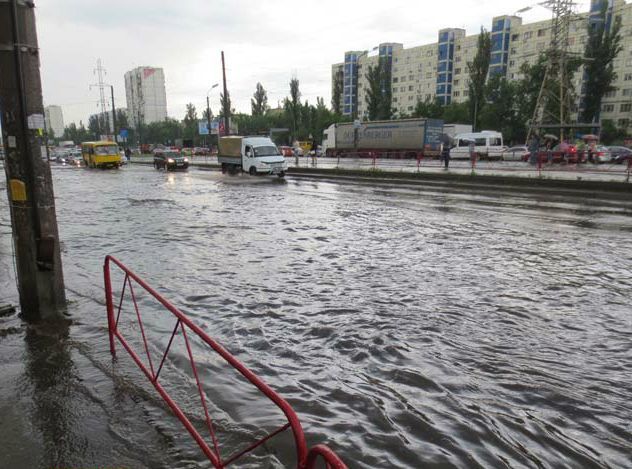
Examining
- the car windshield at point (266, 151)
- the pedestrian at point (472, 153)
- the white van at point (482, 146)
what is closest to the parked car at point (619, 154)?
the white van at point (482, 146)

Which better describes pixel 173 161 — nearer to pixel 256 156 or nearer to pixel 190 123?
pixel 256 156

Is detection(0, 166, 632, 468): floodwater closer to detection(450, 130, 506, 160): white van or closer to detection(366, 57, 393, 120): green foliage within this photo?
detection(450, 130, 506, 160): white van

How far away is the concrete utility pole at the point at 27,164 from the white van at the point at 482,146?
40542 millimetres

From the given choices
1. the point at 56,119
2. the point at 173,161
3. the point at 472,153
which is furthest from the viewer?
the point at 56,119

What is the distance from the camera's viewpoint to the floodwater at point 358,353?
3.39 metres

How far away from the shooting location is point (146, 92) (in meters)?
110

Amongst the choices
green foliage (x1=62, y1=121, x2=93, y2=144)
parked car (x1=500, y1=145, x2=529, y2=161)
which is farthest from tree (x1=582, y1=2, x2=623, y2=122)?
green foliage (x1=62, y1=121, x2=93, y2=144)

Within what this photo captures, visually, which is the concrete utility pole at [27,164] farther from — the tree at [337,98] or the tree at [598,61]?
the tree at [337,98]

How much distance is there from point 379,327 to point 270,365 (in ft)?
4.80

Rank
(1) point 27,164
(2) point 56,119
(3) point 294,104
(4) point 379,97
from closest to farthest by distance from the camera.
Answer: (1) point 27,164
(4) point 379,97
(3) point 294,104
(2) point 56,119

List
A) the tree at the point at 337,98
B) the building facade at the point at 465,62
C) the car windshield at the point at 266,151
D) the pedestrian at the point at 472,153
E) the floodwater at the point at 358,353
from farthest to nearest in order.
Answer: the tree at the point at 337,98, the building facade at the point at 465,62, the car windshield at the point at 266,151, the pedestrian at the point at 472,153, the floodwater at the point at 358,353

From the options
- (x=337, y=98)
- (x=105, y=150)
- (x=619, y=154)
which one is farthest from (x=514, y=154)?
(x=337, y=98)

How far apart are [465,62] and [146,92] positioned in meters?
72.8

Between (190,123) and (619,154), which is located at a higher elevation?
(190,123)
